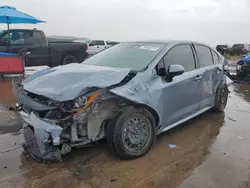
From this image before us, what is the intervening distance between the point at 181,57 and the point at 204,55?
0.92 meters

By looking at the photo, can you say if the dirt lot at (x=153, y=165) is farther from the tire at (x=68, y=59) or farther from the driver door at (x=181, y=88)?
the tire at (x=68, y=59)

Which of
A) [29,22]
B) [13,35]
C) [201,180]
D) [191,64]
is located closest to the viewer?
[201,180]

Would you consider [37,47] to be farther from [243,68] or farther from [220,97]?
[243,68]

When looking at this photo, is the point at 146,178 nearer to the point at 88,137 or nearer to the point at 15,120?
the point at 88,137

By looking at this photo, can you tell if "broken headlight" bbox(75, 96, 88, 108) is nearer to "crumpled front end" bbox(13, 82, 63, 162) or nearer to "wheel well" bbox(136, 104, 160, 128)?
"crumpled front end" bbox(13, 82, 63, 162)

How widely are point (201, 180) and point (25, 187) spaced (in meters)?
2.00

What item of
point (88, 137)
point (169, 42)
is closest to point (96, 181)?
point (88, 137)

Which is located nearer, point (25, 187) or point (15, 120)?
point (25, 187)

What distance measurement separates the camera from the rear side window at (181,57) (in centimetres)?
423

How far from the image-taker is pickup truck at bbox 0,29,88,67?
10164 mm

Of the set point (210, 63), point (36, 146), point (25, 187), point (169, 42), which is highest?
point (169, 42)

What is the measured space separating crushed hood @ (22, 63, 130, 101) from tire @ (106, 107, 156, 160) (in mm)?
475

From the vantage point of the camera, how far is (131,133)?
3.55m

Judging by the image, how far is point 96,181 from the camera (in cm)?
309
